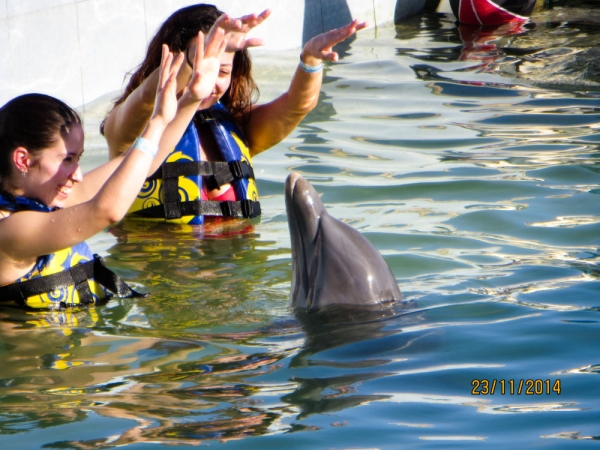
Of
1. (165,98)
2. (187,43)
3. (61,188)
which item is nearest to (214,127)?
(187,43)

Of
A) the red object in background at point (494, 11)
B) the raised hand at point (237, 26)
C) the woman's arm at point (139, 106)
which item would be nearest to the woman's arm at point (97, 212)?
the raised hand at point (237, 26)

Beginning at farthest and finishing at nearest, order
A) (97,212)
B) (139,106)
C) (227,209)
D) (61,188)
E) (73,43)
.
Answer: (73,43) < (227,209) < (139,106) < (61,188) < (97,212)

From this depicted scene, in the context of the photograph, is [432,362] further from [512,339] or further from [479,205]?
[479,205]

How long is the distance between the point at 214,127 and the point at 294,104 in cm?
51

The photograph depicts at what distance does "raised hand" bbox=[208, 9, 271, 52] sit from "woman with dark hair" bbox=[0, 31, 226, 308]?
0.66ft

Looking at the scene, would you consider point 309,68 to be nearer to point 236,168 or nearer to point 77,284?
point 236,168

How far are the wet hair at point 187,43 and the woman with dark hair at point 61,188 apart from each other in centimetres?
92

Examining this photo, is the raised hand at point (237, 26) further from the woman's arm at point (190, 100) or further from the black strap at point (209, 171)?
the black strap at point (209, 171)

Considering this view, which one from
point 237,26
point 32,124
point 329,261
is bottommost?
point 329,261

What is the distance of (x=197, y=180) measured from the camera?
5.44m

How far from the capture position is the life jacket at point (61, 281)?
405 centimetres

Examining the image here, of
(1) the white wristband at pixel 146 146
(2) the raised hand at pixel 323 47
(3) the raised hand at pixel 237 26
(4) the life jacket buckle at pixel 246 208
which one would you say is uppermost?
(3) the raised hand at pixel 237 26

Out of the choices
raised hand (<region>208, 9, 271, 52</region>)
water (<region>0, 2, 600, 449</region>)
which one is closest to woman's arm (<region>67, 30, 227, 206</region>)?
raised hand (<region>208, 9, 271, 52</region>)

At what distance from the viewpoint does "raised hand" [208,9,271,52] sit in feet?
13.9
